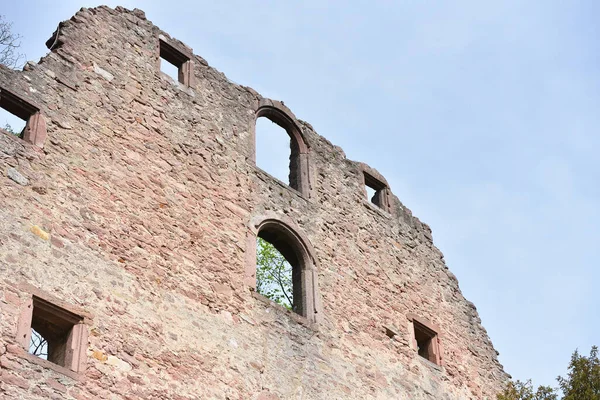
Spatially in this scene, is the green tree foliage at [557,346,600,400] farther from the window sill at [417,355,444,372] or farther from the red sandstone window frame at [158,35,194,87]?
the red sandstone window frame at [158,35,194,87]

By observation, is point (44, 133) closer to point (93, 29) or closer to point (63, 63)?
point (63, 63)

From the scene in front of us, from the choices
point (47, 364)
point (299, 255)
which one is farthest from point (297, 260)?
point (47, 364)

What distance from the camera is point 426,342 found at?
588 inches

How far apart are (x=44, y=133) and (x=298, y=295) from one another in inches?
153

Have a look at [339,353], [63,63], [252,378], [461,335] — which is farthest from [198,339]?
[461,335]

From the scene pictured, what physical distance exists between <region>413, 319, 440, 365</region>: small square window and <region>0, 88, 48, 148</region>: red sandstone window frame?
19.6ft

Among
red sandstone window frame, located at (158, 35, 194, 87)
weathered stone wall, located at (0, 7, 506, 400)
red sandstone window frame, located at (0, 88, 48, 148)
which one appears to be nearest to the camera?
weathered stone wall, located at (0, 7, 506, 400)

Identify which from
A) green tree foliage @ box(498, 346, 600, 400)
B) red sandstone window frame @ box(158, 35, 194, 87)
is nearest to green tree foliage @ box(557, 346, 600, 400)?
green tree foliage @ box(498, 346, 600, 400)

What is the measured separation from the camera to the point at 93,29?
42.6ft

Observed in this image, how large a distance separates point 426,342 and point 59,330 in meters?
6.16

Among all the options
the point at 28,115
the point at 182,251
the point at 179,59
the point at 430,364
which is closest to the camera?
the point at 28,115

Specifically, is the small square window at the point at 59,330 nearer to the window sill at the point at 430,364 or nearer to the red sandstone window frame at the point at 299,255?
the red sandstone window frame at the point at 299,255

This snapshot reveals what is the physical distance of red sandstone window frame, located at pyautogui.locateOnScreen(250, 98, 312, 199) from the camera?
48.1 feet

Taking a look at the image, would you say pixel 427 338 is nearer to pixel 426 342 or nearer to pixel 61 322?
pixel 426 342
